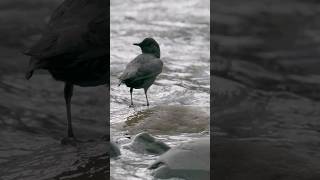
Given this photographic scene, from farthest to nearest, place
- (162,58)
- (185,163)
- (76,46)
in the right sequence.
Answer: (162,58) → (185,163) → (76,46)

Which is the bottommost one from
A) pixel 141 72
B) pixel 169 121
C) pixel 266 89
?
pixel 169 121

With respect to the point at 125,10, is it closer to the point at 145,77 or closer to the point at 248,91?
the point at 248,91

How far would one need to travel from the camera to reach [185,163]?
18.1 feet

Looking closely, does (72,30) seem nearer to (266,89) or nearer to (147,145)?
(147,145)

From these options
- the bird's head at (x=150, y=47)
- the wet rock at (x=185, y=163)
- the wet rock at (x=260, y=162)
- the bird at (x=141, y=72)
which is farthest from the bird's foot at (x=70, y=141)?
the bird's head at (x=150, y=47)

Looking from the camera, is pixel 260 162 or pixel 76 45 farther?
pixel 260 162

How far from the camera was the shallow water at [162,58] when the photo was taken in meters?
6.48

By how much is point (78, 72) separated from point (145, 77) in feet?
6.42

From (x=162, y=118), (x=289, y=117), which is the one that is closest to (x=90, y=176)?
(x=162, y=118)

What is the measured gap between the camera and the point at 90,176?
546 centimetres

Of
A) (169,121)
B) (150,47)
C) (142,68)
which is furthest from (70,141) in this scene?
(150,47)

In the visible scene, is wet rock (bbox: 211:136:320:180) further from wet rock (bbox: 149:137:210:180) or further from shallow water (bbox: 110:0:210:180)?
shallow water (bbox: 110:0:210:180)

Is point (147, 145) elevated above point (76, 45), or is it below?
below

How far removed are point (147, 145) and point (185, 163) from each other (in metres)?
0.58
